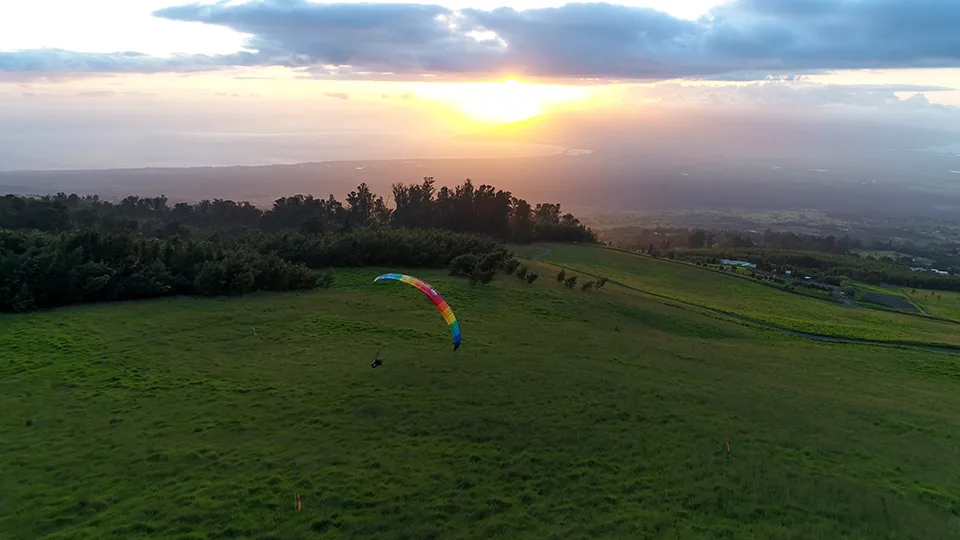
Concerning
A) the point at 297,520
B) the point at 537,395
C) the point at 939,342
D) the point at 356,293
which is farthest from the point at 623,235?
the point at 297,520

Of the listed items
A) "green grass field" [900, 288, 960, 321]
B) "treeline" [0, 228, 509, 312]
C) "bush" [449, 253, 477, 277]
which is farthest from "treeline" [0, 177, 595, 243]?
"green grass field" [900, 288, 960, 321]

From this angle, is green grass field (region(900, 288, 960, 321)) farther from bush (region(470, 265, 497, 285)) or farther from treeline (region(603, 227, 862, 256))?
treeline (region(603, 227, 862, 256))

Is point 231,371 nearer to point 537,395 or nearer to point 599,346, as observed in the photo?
point 537,395

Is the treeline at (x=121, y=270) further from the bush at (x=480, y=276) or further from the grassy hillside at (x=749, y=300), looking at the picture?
the grassy hillside at (x=749, y=300)

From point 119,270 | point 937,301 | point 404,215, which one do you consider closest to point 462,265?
point 119,270

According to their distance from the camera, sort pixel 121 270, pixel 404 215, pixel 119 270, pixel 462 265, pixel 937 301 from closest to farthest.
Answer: pixel 119 270 → pixel 121 270 → pixel 462 265 → pixel 937 301 → pixel 404 215

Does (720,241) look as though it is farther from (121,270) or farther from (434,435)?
(434,435)

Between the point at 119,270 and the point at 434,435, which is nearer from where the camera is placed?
the point at 434,435
